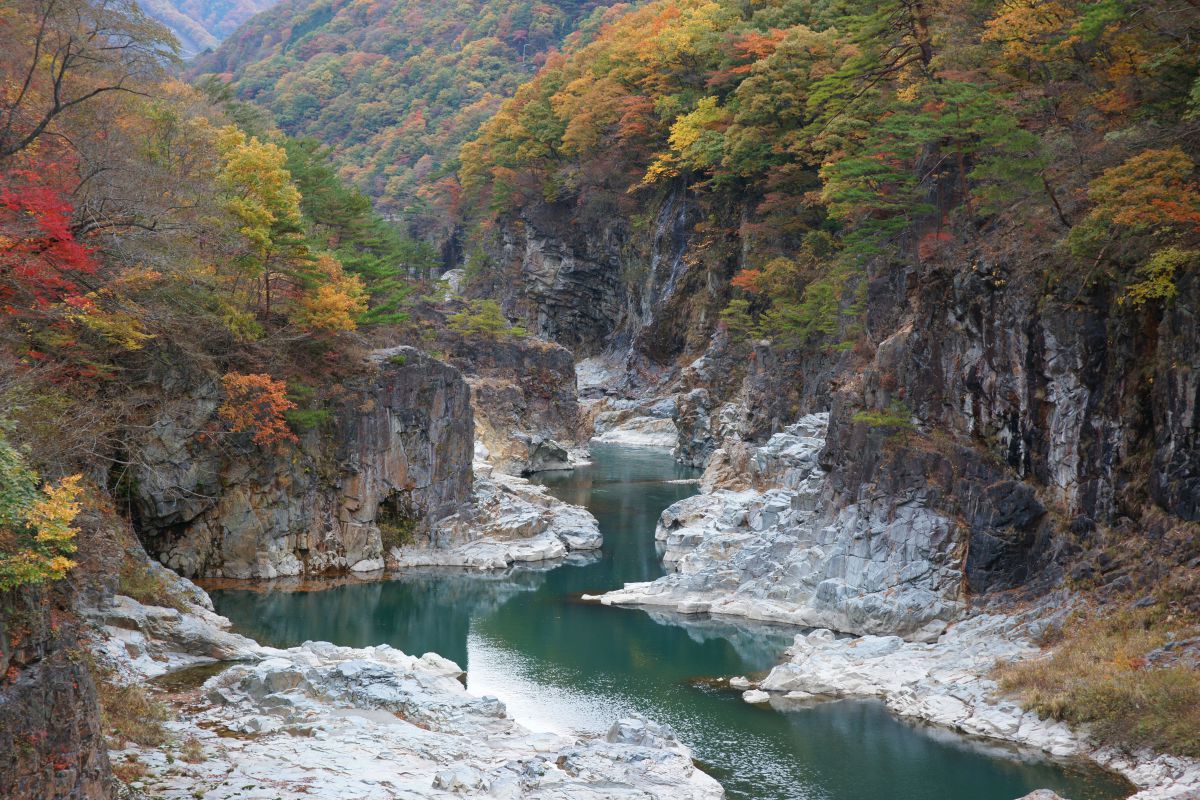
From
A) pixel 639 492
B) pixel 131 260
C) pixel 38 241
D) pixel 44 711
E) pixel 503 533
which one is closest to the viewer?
pixel 44 711

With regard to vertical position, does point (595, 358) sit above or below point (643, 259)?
below

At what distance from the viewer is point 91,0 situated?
69.0ft

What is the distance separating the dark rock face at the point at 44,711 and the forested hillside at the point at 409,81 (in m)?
80.5

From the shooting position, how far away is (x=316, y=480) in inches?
1249

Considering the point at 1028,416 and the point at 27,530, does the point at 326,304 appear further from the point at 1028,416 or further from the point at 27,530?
the point at 27,530

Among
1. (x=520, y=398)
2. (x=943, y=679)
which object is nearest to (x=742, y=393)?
(x=520, y=398)

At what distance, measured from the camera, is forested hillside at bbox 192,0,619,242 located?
95.2m

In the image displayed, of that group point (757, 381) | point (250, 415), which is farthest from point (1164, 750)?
point (757, 381)

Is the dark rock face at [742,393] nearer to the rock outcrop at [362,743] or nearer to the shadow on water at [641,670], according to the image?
the shadow on water at [641,670]

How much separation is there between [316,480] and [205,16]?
185m

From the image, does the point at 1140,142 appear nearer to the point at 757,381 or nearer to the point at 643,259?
the point at 757,381

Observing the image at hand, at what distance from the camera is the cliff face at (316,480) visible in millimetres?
28484

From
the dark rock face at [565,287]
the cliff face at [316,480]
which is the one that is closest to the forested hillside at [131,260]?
the cliff face at [316,480]

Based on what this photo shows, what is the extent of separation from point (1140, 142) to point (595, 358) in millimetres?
55432
